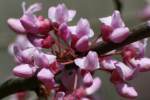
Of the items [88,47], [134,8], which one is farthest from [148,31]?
[134,8]

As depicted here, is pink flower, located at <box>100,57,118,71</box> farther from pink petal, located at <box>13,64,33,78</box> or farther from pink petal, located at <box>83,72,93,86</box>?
pink petal, located at <box>13,64,33,78</box>

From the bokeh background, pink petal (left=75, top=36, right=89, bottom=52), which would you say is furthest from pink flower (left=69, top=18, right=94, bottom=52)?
the bokeh background

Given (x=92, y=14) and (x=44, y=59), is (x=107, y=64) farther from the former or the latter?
(x=92, y=14)

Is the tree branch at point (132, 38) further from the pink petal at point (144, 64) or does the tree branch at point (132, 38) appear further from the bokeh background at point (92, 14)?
the bokeh background at point (92, 14)

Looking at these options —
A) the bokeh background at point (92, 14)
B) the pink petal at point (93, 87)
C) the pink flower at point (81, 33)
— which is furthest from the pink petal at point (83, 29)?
the bokeh background at point (92, 14)

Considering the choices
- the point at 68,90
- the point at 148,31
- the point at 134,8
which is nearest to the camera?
the point at 148,31

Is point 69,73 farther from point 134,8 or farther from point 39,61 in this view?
point 134,8
